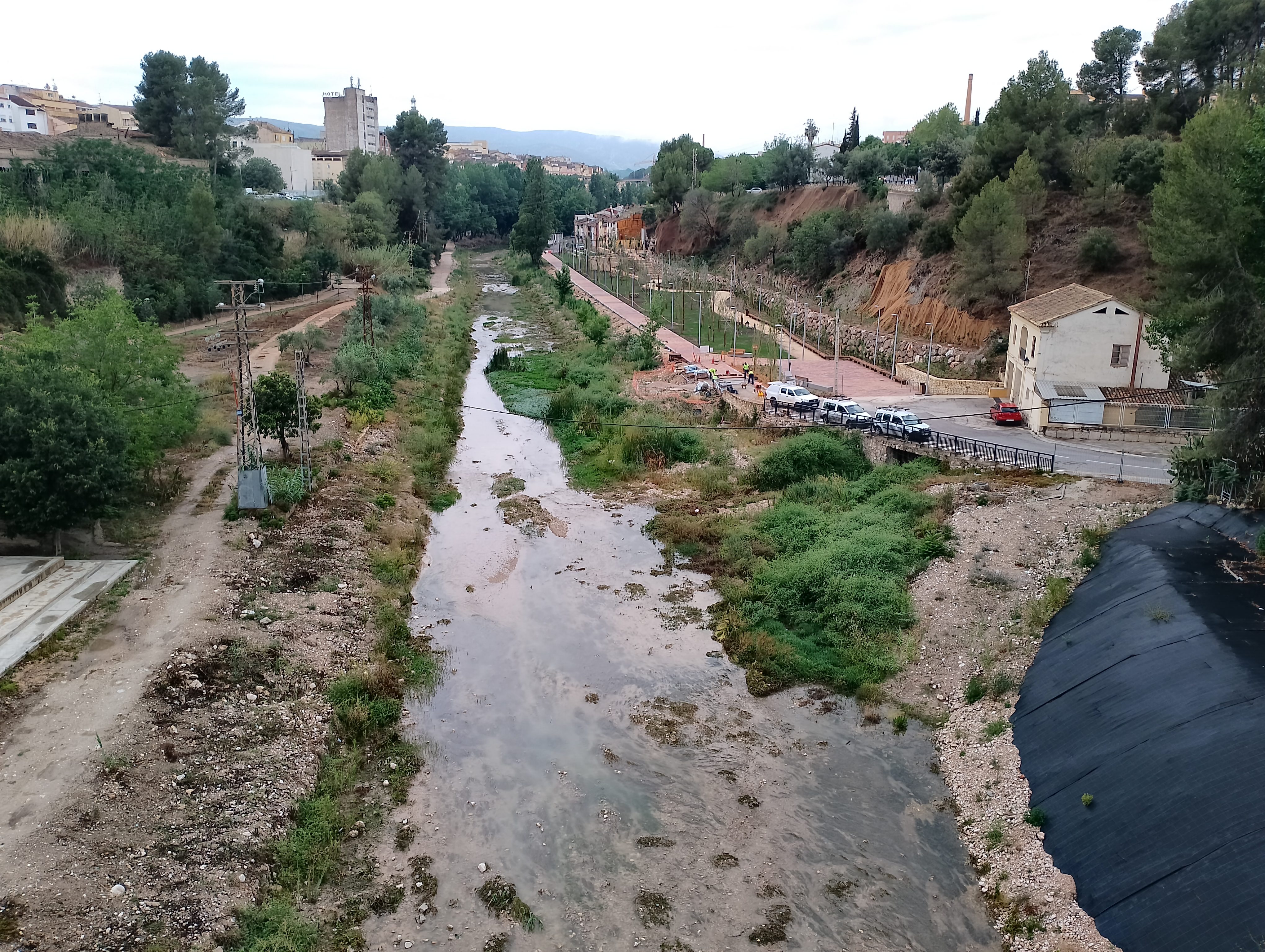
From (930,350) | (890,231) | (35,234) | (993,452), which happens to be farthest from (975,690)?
(35,234)

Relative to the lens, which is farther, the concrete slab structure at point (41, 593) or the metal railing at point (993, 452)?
the metal railing at point (993, 452)

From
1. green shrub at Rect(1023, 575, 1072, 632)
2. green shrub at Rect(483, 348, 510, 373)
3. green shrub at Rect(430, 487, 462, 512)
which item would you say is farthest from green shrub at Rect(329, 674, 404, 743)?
green shrub at Rect(483, 348, 510, 373)

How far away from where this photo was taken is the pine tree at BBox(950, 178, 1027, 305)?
41.3 meters

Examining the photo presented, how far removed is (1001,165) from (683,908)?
1755 inches

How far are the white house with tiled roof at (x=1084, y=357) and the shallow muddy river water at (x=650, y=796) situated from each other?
15.7 meters

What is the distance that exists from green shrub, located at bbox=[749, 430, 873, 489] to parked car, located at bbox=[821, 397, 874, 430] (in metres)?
1.51

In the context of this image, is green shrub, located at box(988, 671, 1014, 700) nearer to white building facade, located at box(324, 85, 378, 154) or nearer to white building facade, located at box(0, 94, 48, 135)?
white building facade, located at box(0, 94, 48, 135)

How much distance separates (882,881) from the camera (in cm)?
1374

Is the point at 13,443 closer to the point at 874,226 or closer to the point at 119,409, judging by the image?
the point at 119,409

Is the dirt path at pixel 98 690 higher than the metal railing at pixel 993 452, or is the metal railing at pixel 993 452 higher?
the metal railing at pixel 993 452

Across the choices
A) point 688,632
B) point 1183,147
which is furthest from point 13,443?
point 1183,147

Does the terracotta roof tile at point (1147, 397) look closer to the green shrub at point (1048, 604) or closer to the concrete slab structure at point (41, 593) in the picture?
the green shrub at point (1048, 604)

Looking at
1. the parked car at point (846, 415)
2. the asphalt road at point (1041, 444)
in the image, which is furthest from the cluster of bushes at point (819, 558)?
the asphalt road at point (1041, 444)

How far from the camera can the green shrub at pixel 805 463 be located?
2955 centimetres
